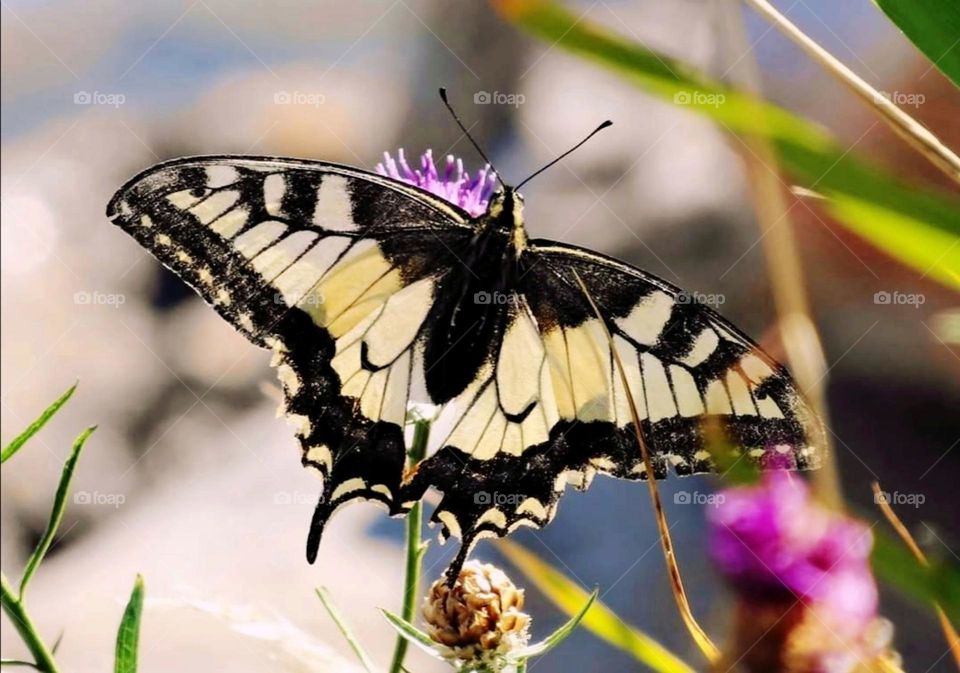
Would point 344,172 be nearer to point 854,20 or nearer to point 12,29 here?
point 854,20

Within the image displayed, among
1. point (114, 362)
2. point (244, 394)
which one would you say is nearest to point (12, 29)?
point (114, 362)

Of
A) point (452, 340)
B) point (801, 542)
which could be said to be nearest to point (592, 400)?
point (452, 340)

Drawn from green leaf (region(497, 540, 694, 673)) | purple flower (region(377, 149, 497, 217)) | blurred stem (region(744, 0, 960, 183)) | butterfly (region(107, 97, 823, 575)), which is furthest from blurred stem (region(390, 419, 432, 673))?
blurred stem (region(744, 0, 960, 183))

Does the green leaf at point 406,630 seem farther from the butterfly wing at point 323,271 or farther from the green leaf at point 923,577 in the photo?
the green leaf at point 923,577

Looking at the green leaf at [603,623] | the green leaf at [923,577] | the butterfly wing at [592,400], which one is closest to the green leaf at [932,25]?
the green leaf at [923,577]

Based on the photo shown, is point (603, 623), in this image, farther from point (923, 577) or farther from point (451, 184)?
point (451, 184)

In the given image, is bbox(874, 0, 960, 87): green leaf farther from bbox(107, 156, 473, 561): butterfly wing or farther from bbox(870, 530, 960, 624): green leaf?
bbox(107, 156, 473, 561): butterfly wing
